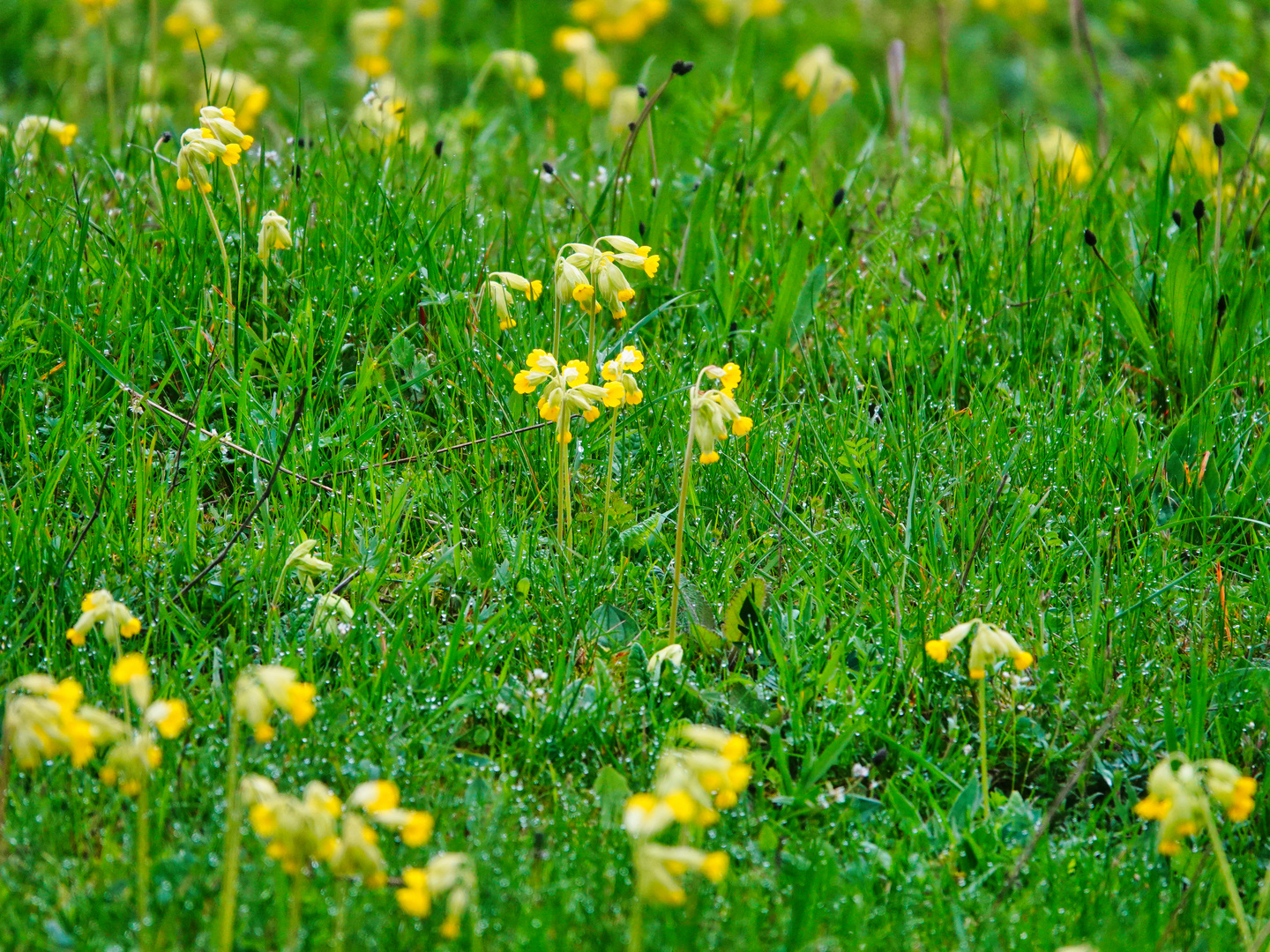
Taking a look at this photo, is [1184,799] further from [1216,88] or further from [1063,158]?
[1063,158]

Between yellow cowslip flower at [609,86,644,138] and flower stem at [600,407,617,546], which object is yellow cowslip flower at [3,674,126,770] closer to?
flower stem at [600,407,617,546]

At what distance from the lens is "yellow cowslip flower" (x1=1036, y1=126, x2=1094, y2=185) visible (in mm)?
3727

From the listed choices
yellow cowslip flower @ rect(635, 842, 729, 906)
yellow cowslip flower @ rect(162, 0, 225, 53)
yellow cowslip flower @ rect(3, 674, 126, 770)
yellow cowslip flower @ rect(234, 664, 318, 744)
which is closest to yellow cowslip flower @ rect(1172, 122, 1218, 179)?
yellow cowslip flower @ rect(635, 842, 729, 906)

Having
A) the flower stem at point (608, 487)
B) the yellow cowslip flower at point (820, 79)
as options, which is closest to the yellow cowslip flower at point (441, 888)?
the flower stem at point (608, 487)

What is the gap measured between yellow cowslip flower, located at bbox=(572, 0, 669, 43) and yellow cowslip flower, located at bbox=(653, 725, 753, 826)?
5607 millimetres

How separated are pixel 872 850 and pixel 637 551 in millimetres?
847

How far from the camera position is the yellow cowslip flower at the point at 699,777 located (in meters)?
1.51

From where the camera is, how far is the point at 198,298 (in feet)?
9.77

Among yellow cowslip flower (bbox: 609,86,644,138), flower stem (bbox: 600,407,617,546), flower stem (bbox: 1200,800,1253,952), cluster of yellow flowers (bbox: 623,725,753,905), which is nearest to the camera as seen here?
cluster of yellow flowers (bbox: 623,725,753,905)

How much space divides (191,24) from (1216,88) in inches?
160

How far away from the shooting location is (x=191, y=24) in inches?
207

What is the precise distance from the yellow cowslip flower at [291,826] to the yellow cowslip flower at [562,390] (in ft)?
3.04

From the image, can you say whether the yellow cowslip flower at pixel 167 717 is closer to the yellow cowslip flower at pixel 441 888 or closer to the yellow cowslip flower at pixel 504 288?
the yellow cowslip flower at pixel 441 888

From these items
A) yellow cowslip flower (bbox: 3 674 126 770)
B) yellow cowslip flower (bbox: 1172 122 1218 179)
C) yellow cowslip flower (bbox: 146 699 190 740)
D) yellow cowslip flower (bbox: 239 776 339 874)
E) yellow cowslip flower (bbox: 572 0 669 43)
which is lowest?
yellow cowslip flower (bbox: 239 776 339 874)
